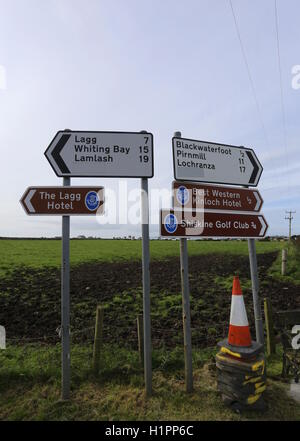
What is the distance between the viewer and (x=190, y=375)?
360cm

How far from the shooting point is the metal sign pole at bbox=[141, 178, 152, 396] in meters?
3.53

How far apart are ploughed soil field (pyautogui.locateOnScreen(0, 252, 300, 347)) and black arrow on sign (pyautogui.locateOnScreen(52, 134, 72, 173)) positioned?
2.42m

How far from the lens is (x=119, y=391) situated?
356 cm

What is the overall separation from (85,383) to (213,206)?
11.4 ft

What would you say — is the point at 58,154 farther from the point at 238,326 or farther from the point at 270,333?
the point at 270,333

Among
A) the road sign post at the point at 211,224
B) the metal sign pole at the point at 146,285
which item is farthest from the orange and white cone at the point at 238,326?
the metal sign pole at the point at 146,285

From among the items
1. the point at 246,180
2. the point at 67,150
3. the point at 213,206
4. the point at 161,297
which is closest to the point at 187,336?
the point at 213,206

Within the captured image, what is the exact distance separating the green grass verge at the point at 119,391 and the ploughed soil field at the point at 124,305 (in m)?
0.65

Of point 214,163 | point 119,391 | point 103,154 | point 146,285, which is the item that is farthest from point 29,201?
point 119,391

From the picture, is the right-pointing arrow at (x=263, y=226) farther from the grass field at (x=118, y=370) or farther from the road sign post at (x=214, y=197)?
the grass field at (x=118, y=370)

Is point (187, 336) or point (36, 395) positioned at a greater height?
point (187, 336)

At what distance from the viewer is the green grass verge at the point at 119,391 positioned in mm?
3088

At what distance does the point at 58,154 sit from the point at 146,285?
2.39 m

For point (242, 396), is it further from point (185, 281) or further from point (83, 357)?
point (83, 357)
